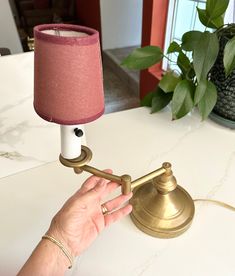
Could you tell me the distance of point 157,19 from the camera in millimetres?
1678

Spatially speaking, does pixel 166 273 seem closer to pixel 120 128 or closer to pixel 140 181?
pixel 140 181

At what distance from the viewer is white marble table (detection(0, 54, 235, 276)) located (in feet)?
1.69

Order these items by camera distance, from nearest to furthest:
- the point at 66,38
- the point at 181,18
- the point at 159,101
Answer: the point at 66,38 < the point at 159,101 < the point at 181,18

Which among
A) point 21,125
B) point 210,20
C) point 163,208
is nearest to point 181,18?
point 210,20

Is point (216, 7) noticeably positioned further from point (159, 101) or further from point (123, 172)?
point (123, 172)

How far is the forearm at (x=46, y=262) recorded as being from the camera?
0.43 m

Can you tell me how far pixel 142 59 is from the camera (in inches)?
32.0

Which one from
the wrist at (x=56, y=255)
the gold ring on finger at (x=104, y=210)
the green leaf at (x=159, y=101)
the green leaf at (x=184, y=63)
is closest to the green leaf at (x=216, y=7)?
the green leaf at (x=184, y=63)

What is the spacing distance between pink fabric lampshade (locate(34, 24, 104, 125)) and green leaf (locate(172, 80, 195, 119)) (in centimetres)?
39

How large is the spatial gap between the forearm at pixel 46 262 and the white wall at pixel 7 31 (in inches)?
71.2

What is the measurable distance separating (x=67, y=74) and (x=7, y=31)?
6.14 feet

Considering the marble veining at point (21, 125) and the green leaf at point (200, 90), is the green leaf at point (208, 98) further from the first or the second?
the marble veining at point (21, 125)

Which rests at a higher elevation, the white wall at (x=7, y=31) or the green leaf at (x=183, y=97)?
the green leaf at (x=183, y=97)

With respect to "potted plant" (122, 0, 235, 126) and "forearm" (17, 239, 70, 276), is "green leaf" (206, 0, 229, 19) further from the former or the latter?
"forearm" (17, 239, 70, 276)
